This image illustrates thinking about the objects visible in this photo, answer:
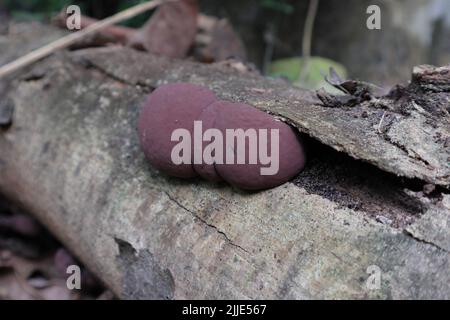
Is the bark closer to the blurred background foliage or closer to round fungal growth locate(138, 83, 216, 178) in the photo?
round fungal growth locate(138, 83, 216, 178)

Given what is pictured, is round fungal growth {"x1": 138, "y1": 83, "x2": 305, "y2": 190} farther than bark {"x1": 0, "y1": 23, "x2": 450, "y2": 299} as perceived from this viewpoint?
Yes

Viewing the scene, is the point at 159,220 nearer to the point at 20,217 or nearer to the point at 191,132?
the point at 191,132

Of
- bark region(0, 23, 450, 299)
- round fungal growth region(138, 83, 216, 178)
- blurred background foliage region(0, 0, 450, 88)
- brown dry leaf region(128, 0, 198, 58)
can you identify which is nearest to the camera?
bark region(0, 23, 450, 299)

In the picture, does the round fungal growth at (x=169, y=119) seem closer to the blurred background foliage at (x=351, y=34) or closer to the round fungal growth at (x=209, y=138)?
the round fungal growth at (x=209, y=138)

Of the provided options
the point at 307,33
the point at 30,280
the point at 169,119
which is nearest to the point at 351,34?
the point at 307,33

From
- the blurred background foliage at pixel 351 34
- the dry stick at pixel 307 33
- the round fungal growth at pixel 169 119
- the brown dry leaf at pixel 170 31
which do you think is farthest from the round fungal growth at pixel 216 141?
the blurred background foliage at pixel 351 34

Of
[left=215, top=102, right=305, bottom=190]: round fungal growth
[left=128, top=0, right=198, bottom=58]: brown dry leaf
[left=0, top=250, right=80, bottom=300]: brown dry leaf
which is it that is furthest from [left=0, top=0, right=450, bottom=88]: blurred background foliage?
[left=215, top=102, right=305, bottom=190]: round fungal growth

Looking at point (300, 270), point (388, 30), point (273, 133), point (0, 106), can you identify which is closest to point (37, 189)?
point (0, 106)
